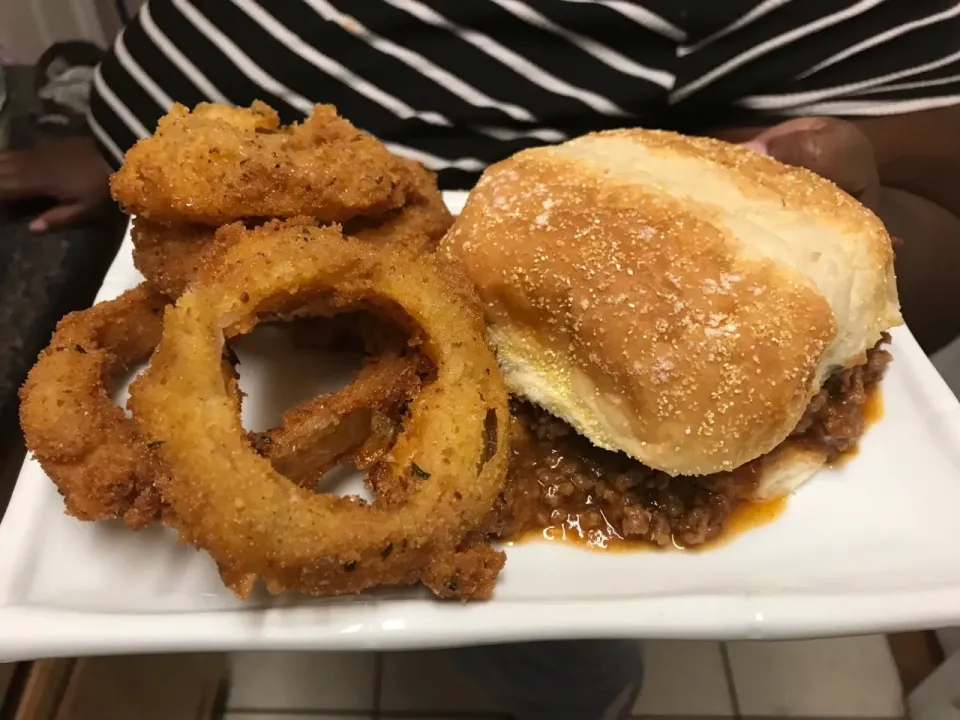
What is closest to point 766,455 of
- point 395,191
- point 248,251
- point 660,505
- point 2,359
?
point 660,505

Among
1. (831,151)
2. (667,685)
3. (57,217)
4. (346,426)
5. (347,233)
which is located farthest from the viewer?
(57,217)

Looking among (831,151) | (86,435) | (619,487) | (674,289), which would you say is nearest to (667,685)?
(619,487)

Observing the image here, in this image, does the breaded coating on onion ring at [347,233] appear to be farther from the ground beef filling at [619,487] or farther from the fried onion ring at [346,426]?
the ground beef filling at [619,487]

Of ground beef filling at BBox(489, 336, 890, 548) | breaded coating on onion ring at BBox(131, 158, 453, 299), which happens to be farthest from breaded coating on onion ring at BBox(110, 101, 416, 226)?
ground beef filling at BBox(489, 336, 890, 548)

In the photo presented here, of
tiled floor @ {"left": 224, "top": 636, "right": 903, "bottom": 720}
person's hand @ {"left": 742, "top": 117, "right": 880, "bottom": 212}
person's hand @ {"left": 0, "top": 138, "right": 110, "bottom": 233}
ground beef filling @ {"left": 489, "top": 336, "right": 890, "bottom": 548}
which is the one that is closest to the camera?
ground beef filling @ {"left": 489, "top": 336, "right": 890, "bottom": 548}

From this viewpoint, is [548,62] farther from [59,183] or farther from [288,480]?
[59,183]

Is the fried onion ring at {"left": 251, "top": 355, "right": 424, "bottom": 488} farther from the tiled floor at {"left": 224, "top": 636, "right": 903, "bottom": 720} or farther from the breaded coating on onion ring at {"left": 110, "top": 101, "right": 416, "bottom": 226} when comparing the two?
the tiled floor at {"left": 224, "top": 636, "right": 903, "bottom": 720}
